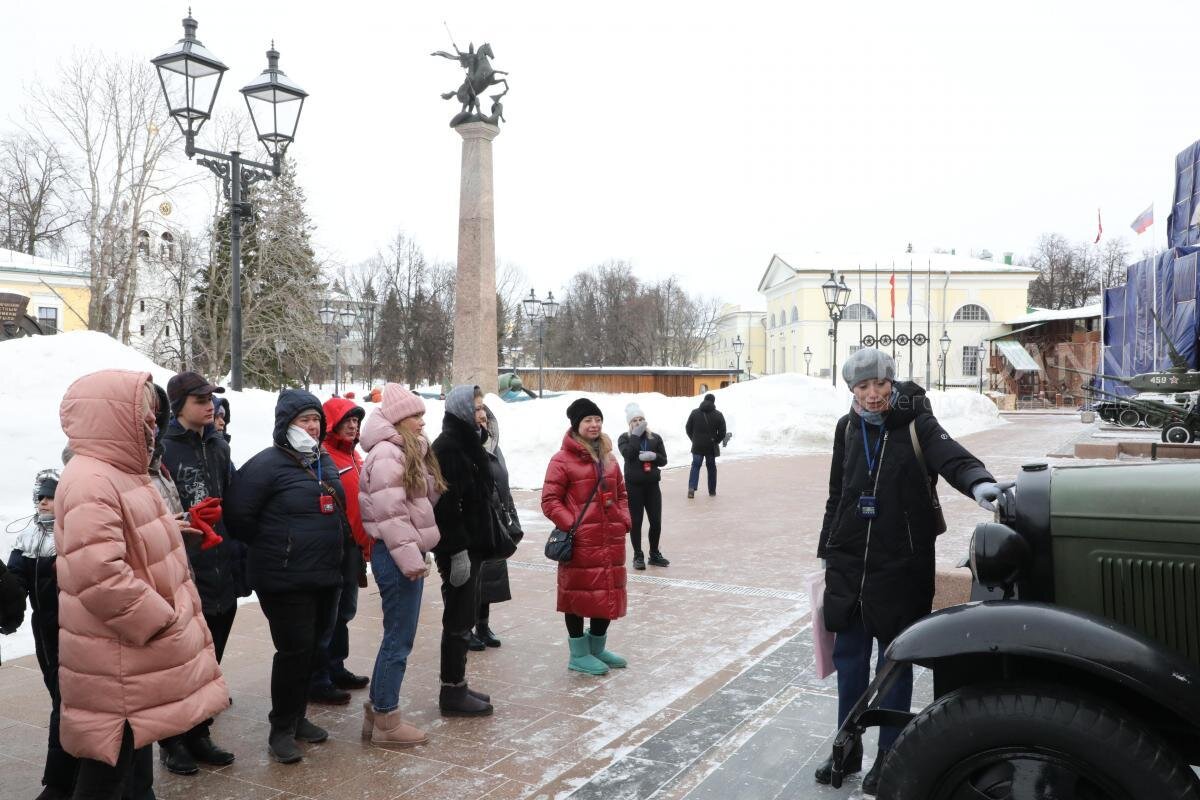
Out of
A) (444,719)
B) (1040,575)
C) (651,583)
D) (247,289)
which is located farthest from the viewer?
(247,289)

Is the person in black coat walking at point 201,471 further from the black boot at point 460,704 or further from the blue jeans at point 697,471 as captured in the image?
the blue jeans at point 697,471

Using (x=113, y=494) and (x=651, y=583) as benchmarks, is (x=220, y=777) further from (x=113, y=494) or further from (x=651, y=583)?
(x=651, y=583)

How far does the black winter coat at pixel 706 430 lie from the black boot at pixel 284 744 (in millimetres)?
10598

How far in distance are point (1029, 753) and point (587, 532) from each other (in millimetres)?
3287

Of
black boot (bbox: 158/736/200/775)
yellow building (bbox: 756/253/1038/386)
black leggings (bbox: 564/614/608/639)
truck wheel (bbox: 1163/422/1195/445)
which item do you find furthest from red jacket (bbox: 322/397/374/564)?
yellow building (bbox: 756/253/1038/386)

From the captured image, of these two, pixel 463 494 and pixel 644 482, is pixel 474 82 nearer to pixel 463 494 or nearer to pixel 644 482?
pixel 644 482

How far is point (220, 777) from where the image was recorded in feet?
13.6

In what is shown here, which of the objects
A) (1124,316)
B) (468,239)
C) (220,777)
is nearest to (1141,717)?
(220,777)

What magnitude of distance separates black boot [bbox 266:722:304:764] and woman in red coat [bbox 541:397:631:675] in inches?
73.1

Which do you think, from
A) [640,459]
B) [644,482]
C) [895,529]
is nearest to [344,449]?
[895,529]

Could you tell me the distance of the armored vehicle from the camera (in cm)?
258

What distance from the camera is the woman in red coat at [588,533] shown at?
221 inches

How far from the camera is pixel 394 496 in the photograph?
450 centimetres

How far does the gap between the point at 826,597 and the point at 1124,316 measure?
32.4 meters
